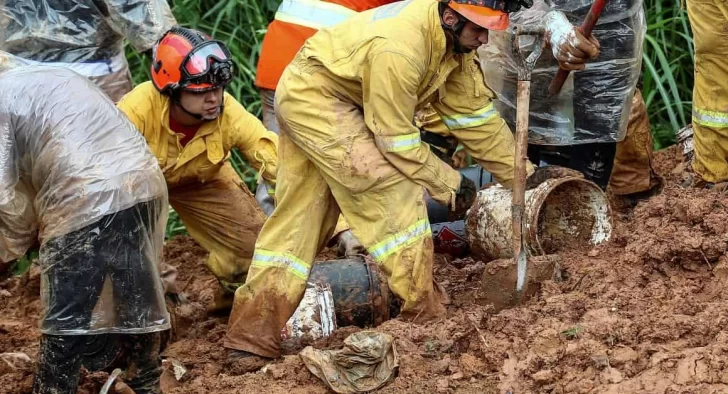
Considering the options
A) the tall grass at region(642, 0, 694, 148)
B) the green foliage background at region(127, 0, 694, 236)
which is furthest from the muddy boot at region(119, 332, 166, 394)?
the tall grass at region(642, 0, 694, 148)

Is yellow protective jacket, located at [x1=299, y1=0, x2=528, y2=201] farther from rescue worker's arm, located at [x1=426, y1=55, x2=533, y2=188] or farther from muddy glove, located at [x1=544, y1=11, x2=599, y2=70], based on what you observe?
muddy glove, located at [x1=544, y1=11, x2=599, y2=70]

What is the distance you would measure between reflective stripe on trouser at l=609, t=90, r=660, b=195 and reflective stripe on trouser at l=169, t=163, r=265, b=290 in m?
2.00

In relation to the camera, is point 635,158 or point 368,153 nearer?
point 368,153

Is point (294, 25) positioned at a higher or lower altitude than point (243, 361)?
higher

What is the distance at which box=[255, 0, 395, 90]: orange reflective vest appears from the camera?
222 inches

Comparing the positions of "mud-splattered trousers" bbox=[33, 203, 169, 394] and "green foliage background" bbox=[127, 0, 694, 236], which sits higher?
"mud-splattered trousers" bbox=[33, 203, 169, 394]

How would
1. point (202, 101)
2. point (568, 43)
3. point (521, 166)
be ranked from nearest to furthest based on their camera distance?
1. point (521, 166)
2. point (568, 43)
3. point (202, 101)

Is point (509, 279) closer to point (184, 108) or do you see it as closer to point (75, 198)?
point (184, 108)

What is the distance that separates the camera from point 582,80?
5.40m

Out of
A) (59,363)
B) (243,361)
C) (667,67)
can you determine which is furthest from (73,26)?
(667,67)

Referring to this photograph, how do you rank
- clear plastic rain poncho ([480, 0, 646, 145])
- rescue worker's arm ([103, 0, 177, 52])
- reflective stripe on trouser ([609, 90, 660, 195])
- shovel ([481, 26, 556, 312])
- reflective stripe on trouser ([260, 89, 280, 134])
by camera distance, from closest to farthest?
shovel ([481, 26, 556, 312])
clear plastic rain poncho ([480, 0, 646, 145])
rescue worker's arm ([103, 0, 177, 52])
reflective stripe on trouser ([609, 90, 660, 195])
reflective stripe on trouser ([260, 89, 280, 134])

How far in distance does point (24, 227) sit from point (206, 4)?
4.52 m

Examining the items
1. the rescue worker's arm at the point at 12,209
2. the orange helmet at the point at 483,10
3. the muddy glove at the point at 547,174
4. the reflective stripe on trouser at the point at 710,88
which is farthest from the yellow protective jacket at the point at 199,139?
the reflective stripe on trouser at the point at 710,88

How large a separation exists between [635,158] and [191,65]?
2.52 metres
